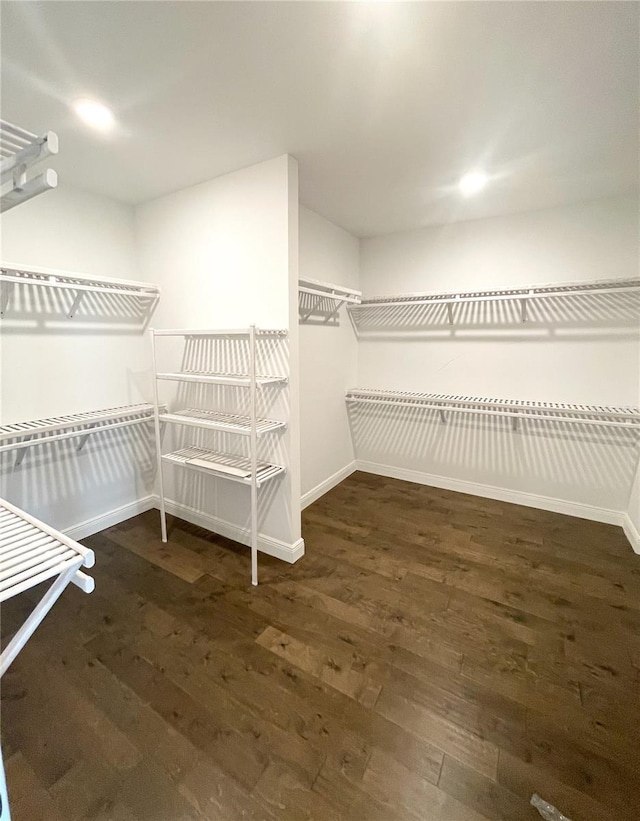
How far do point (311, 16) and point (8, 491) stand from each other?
263 centimetres

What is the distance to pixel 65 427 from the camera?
202cm

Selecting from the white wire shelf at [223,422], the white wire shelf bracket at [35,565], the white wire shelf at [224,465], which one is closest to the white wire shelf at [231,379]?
the white wire shelf at [223,422]

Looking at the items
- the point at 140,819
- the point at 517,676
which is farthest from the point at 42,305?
the point at 517,676

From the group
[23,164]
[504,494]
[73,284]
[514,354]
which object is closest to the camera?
[23,164]

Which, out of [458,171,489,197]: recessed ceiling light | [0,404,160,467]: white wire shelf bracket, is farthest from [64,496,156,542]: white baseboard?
[458,171,489,197]: recessed ceiling light

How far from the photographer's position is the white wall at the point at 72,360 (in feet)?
6.84

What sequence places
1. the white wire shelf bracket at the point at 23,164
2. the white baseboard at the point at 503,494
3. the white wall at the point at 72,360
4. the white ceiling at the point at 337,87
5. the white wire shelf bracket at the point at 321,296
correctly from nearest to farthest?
the white wire shelf bracket at the point at 23,164, the white ceiling at the point at 337,87, the white wall at the point at 72,360, the white wire shelf bracket at the point at 321,296, the white baseboard at the point at 503,494

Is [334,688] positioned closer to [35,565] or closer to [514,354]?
[35,565]

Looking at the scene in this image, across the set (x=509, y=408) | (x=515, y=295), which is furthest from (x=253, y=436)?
(x=515, y=295)

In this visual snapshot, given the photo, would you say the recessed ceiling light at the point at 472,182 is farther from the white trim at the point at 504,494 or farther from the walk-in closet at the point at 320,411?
the white trim at the point at 504,494

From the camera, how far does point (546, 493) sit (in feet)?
9.66

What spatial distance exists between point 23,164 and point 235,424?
154 cm

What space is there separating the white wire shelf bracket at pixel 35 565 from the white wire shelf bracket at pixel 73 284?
4.78ft

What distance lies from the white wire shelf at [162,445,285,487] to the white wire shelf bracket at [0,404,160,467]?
14.4 inches
